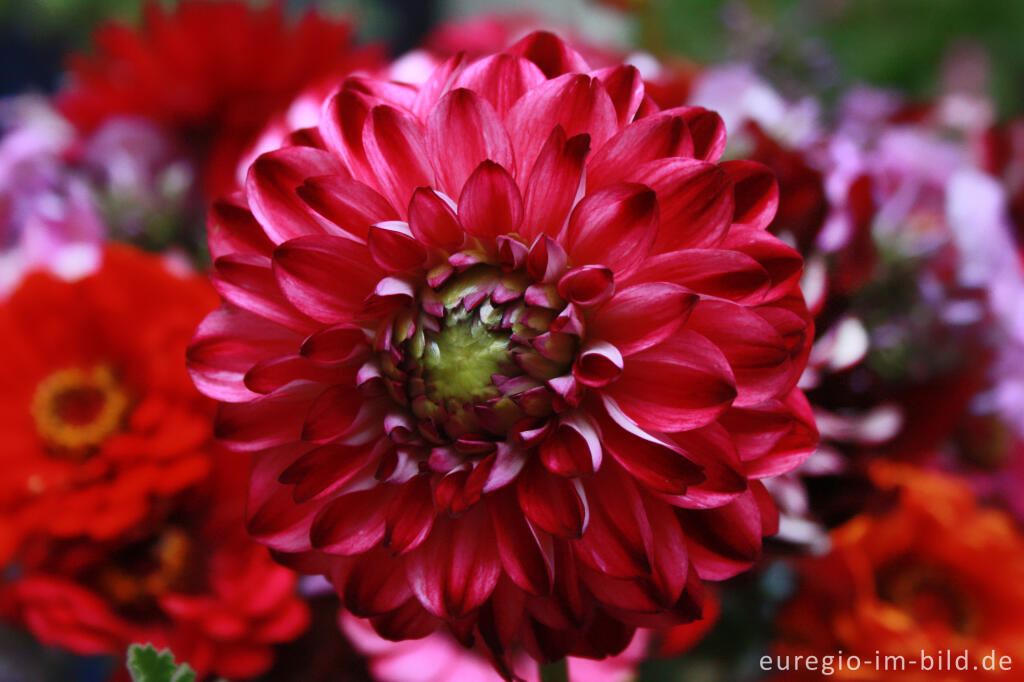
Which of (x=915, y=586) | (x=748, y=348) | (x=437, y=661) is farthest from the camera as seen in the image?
(x=915, y=586)

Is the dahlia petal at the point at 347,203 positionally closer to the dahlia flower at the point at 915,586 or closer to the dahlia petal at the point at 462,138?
the dahlia petal at the point at 462,138

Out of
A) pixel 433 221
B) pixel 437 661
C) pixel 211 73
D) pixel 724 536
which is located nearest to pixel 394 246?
pixel 433 221

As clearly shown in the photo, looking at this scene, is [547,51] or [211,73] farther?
[211,73]

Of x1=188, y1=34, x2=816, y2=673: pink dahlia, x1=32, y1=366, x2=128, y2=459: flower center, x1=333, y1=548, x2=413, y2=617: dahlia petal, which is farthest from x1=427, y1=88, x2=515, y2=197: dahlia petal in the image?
x1=32, y1=366, x2=128, y2=459: flower center

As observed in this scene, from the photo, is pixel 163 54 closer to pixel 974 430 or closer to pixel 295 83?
pixel 295 83

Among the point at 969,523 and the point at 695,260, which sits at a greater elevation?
the point at 695,260

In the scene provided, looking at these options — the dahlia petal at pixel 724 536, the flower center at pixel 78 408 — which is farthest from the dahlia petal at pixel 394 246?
the flower center at pixel 78 408

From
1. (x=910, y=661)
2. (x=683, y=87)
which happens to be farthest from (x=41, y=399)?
(x=910, y=661)

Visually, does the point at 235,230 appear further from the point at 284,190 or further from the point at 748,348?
the point at 748,348
